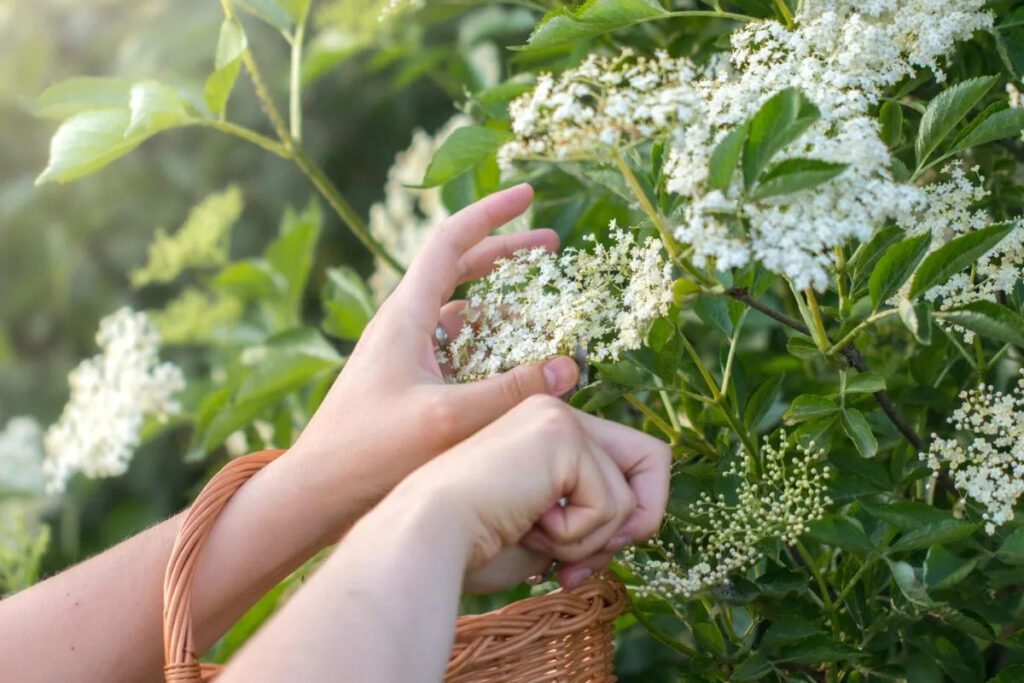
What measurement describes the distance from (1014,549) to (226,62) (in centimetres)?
64

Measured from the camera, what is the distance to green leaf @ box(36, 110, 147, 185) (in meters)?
0.83

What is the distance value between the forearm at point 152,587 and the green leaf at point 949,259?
36 cm

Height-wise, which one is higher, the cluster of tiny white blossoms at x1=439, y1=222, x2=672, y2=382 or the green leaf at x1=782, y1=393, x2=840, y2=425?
the cluster of tiny white blossoms at x1=439, y1=222, x2=672, y2=382

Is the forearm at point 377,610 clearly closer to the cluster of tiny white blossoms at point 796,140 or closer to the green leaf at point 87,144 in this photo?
the cluster of tiny white blossoms at point 796,140

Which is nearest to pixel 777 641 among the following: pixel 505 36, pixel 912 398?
pixel 912 398

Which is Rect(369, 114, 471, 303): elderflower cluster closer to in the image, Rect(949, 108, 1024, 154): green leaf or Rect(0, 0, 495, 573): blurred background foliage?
Rect(0, 0, 495, 573): blurred background foliage

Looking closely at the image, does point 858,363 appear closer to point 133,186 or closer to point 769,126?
point 769,126

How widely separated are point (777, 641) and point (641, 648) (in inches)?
17.9

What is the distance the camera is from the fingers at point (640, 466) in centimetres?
61

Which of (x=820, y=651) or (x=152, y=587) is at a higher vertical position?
(x=152, y=587)

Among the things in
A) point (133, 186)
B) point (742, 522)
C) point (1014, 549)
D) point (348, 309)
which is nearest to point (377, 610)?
point (742, 522)

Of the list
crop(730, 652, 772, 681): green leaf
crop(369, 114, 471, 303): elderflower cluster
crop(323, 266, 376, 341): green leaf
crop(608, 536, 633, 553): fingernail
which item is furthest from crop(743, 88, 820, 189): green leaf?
crop(369, 114, 471, 303): elderflower cluster

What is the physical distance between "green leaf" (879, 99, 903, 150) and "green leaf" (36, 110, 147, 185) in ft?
1.76

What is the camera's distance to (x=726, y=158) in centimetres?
53
